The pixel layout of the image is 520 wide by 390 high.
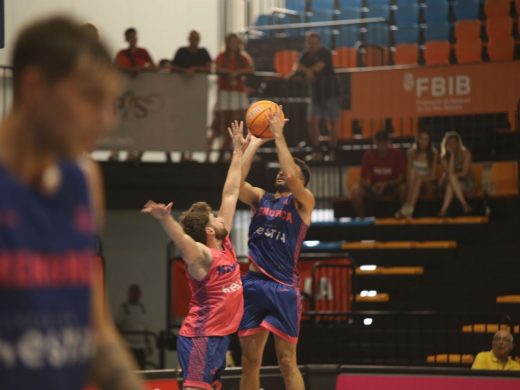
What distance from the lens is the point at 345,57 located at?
17.1m

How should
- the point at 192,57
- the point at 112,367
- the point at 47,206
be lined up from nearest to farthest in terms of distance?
the point at 47,206 → the point at 112,367 → the point at 192,57

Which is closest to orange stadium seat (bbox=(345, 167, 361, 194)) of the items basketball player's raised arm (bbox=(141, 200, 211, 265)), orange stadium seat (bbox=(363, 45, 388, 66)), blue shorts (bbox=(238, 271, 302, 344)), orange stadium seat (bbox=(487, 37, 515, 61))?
orange stadium seat (bbox=(363, 45, 388, 66))

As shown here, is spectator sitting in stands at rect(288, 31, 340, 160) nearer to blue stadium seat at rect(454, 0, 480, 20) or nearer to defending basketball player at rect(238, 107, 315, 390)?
blue stadium seat at rect(454, 0, 480, 20)

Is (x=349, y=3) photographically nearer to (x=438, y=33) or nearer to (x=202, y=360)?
(x=438, y=33)

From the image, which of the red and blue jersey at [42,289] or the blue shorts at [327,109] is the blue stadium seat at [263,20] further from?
the red and blue jersey at [42,289]

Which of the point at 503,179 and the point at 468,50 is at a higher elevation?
the point at 468,50

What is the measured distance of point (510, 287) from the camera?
506 inches

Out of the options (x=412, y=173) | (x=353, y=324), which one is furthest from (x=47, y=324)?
(x=412, y=173)

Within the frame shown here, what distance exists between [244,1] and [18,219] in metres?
16.4

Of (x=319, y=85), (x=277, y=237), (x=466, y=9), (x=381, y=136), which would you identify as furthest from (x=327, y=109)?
(x=277, y=237)

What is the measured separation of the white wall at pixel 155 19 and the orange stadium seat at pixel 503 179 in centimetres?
514

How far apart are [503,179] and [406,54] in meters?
3.38

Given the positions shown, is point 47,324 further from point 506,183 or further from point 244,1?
point 244,1

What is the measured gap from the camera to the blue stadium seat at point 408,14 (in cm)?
1753
